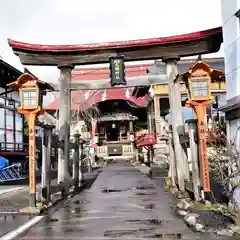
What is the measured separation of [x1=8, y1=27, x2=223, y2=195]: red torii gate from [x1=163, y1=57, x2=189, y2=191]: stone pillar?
0.04 metres

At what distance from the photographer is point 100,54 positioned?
52.0 feet

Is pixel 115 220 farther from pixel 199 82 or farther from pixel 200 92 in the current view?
pixel 199 82

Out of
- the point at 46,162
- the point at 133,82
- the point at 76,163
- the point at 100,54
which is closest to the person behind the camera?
the point at 46,162

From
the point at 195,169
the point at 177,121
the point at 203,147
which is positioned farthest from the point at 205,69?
the point at 177,121

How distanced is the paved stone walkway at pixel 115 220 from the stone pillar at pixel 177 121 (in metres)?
0.88

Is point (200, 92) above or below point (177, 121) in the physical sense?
above

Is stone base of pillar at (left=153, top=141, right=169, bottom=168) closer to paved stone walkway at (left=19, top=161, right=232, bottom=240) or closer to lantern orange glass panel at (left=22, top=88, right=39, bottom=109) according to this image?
paved stone walkway at (left=19, top=161, right=232, bottom=240)

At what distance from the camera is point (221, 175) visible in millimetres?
9039

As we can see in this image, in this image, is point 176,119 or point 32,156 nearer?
point 32,156

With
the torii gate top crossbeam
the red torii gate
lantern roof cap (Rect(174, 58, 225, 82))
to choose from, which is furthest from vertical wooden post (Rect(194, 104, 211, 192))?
the torii gate top crossbeam

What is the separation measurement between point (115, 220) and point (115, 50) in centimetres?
751

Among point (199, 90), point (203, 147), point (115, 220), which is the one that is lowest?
point (115, 220)

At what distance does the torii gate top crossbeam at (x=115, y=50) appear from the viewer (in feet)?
50.7

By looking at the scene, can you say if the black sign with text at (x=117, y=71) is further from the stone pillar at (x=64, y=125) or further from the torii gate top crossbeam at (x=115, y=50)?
the stone pillar at (x=64, y=125)
